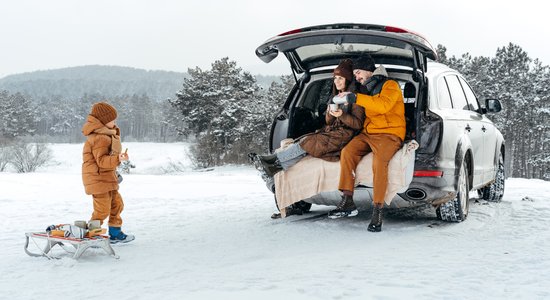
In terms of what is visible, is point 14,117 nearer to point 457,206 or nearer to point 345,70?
point 345,70

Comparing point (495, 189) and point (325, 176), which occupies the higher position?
point (325, 176)

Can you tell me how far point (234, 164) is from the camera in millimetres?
40625

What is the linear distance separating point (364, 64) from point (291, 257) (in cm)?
220

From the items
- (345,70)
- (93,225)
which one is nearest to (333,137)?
(345,70)

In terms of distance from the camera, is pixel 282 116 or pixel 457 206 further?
pixel 282 116

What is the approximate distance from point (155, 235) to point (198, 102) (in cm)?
4045

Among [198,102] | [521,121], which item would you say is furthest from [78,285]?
[521,121]

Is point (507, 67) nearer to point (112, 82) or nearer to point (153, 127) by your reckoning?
point (153, 127)

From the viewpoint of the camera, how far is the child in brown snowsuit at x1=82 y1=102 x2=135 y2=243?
4.50 m

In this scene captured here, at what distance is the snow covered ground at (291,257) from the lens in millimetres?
3157

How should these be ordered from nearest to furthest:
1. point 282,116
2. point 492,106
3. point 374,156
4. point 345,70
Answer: point 374,156
point 345,70
point 282,116
point 492,106

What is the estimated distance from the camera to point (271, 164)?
5.45 metres

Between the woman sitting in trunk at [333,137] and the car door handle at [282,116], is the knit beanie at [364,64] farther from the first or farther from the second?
the car door handle at [282,116]

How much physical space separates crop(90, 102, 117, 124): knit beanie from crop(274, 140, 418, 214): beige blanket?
5.89 ft
